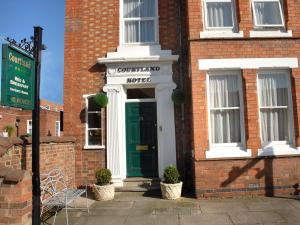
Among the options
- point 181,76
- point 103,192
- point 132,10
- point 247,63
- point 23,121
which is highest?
point 132,10

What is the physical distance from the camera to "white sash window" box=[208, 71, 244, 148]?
26.2 ft

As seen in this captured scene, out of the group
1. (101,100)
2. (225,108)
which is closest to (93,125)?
(101,100)

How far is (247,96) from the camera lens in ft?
25.8

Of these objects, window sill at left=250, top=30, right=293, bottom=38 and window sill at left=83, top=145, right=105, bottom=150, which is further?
window sill at left=83, top=145, right=105, bottom=150

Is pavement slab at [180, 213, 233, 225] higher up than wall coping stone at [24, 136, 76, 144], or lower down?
lower down

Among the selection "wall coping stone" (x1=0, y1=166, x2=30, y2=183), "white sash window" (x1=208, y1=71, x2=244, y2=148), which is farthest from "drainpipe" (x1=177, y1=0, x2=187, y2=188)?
"wall coping stone" (x1=0, y1=166, x2=30, y2=183)

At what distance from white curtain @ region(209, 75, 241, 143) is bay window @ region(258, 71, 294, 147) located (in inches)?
25.5

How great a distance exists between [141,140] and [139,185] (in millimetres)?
1299

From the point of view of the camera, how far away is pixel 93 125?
29.9 ft

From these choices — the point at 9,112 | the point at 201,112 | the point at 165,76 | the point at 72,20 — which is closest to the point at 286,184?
the point at 201,112

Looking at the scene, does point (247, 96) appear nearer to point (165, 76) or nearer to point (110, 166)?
point (165, 76)

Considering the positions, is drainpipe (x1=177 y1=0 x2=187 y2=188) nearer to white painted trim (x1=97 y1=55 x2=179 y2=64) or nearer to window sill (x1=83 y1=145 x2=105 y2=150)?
white painted trim (x1=97 y1=55 x2=179 y2=64)

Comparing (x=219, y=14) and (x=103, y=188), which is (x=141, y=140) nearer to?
(x=103, y=188)

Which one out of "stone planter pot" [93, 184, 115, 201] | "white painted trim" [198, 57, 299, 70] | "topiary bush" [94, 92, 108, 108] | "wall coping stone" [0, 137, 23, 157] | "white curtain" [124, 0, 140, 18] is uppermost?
"white curtain" [124, 0, 140, 18]
